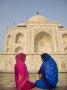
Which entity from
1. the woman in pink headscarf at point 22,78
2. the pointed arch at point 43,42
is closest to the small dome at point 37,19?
the pointed arch at point 43,42

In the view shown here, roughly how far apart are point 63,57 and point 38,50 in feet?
15.3

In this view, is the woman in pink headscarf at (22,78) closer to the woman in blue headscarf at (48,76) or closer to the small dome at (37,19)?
the woman in blue headscarf at (48,76)

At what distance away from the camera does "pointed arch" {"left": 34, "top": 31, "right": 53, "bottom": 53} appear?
53.6 ft

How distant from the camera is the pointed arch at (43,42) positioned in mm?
16328

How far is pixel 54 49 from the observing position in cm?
1542

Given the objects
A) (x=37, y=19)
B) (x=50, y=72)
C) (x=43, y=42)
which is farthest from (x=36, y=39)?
(x=50, y=72)

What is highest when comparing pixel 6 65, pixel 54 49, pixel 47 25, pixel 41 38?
pixel 47 25

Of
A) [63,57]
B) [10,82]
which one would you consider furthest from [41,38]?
[10,82]

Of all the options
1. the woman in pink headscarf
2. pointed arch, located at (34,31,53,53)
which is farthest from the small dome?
the woman in pink headscarf

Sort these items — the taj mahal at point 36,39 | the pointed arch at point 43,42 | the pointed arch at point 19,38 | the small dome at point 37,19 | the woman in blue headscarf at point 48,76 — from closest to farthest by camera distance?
the woman in blue headscarf at point 48,76
the taj mahal at point 36,39
the pointed arch at point 43,42
the pointed arch at point 19,38
the small dome at point 37,19

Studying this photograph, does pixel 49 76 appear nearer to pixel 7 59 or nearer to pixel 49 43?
pixel 7 59

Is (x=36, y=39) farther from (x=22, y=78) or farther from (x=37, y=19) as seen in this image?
(x=22, y=78)

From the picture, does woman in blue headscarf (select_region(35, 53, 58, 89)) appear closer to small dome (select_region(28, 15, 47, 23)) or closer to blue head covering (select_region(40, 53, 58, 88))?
blue head covering (select_region(40, 53, 58, 88))

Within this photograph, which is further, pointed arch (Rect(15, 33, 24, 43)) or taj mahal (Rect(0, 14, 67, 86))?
pointed arch (Rect(15, 33, 24, 43))
